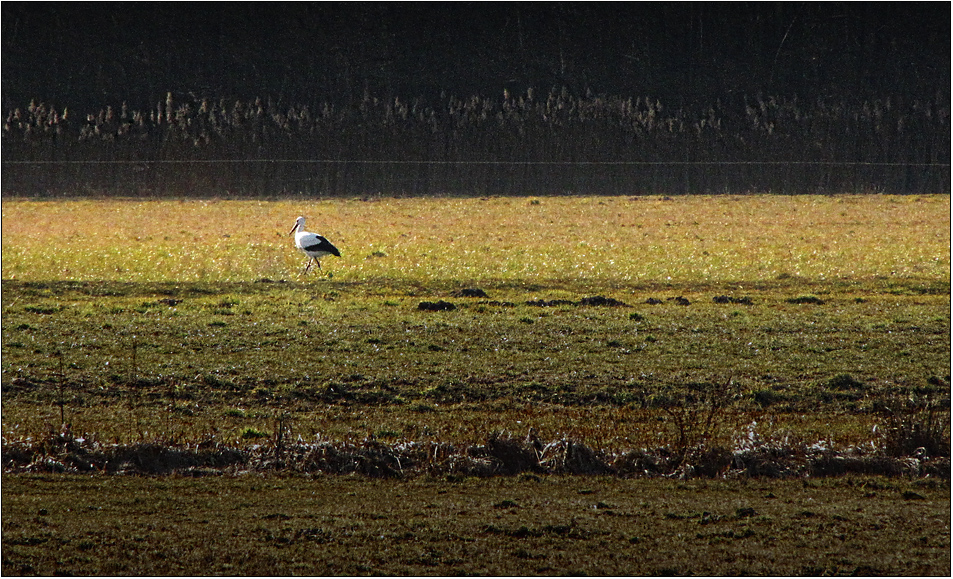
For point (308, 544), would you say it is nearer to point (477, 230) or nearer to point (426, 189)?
point (477, 230)

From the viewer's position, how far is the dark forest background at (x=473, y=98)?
60.7 m

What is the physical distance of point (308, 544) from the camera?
934 cm

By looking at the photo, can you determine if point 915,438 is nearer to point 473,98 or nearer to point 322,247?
point 322,247

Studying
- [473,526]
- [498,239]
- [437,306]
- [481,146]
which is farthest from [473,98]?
[473,526]

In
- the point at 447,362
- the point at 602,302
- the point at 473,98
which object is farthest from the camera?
the point at 473,98

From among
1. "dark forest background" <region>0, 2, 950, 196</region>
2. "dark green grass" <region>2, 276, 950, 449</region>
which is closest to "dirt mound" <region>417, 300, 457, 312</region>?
"dark green grass" <region>2, 276, 950, 449</region>

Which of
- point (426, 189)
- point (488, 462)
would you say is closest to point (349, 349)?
point (488, 462)

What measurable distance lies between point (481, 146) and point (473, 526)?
55391mm

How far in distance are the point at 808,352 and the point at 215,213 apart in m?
35.1

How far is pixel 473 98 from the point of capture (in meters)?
70.0

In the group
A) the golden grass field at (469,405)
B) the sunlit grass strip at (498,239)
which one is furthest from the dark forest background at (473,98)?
the golden grass field at (469,405)

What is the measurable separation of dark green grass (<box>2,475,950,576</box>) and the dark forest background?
1878 inches

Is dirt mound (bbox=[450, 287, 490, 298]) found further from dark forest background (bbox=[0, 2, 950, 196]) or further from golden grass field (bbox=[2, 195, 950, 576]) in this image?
dark forest background (bbox=[0, 2, 950, 196])

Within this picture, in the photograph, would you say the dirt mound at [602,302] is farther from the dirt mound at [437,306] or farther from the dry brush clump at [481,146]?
the dry brush clump at [481,146]
